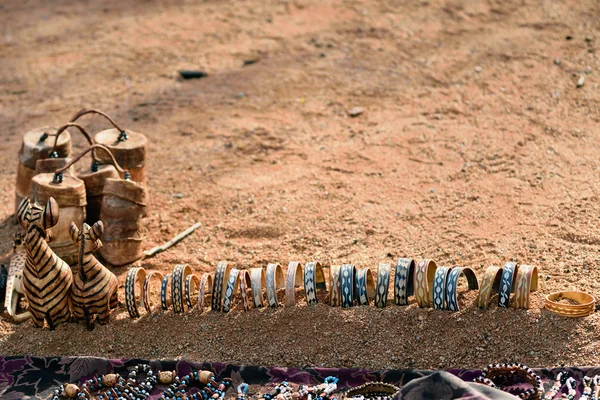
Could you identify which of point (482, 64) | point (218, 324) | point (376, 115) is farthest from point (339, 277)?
point (482, 64)

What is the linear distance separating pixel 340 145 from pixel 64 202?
8.62ft

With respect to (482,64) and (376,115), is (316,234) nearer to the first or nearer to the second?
(376,115)

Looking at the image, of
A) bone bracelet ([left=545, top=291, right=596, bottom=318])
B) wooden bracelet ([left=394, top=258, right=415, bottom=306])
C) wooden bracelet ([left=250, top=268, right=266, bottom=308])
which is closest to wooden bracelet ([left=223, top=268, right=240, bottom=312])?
wooden bracelet ([left=250, top=268, right=266, bottom=308])

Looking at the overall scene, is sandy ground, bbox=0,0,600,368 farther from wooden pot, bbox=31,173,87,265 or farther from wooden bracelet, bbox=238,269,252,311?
wooden pot, bbox=31,173,87,265

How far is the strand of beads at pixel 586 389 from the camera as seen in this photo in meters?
3.93

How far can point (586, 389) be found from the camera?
398 centimetres

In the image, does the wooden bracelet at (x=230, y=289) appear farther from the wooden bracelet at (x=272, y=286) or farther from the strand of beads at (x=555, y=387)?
the strand of beads at (x=555, y=387)

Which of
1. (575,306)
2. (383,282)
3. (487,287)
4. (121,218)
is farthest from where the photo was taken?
(121,218)

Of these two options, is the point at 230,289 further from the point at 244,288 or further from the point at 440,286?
the point at 440,286

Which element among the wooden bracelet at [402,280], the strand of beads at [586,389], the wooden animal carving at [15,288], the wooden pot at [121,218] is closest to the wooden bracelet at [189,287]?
the wooden pot at [121,218]

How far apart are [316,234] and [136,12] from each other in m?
5.41

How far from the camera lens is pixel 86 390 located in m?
4.27

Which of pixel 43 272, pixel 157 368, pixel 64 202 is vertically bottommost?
pixel 157 368

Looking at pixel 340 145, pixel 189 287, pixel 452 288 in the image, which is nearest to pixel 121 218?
pixel 189 287
